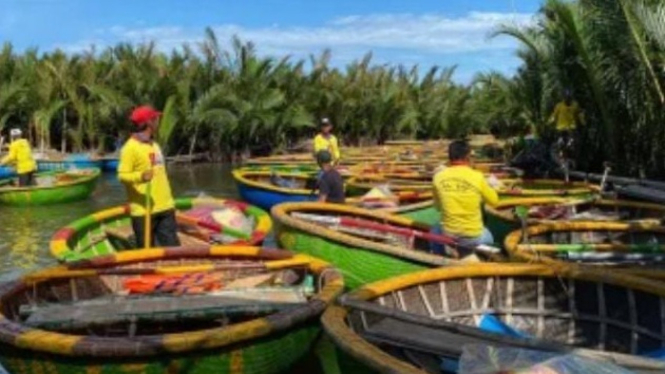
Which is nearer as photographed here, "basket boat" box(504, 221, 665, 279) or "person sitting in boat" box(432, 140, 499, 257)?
"basket boat" box(504, 221, 665, 279)

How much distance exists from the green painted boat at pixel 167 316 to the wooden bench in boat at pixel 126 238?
5.93ft

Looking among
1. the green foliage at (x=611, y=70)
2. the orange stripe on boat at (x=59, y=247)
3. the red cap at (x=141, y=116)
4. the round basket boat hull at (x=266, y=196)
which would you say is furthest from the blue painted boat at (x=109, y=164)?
the red cap at (x=141, y=116)

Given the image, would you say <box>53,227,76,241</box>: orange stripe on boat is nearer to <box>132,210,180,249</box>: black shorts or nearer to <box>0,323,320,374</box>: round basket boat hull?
<box>132,210,180,249</box>: black shorts

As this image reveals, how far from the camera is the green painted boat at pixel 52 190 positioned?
706 inches

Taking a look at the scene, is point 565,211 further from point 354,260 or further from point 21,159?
point 21,159

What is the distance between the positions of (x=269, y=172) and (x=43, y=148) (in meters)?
14.4

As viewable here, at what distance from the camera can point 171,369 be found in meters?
5.21

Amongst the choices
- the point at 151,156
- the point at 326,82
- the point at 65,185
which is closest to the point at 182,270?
the point at 151,156

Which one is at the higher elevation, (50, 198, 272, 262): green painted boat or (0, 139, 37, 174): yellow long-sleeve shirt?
(0, 139, 37, 174): yellow long-sleeve shirt

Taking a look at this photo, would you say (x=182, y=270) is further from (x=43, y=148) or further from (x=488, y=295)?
(x=43, y=148)

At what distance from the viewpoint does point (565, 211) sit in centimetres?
1076

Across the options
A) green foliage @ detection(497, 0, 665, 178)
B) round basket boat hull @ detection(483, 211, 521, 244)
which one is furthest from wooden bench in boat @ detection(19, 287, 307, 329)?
green foliage @ detection(497, 0, 665, 178)

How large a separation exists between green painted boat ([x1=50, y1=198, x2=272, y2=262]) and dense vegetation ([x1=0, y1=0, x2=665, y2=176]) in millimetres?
8022

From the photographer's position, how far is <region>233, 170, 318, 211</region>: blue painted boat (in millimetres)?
15133
